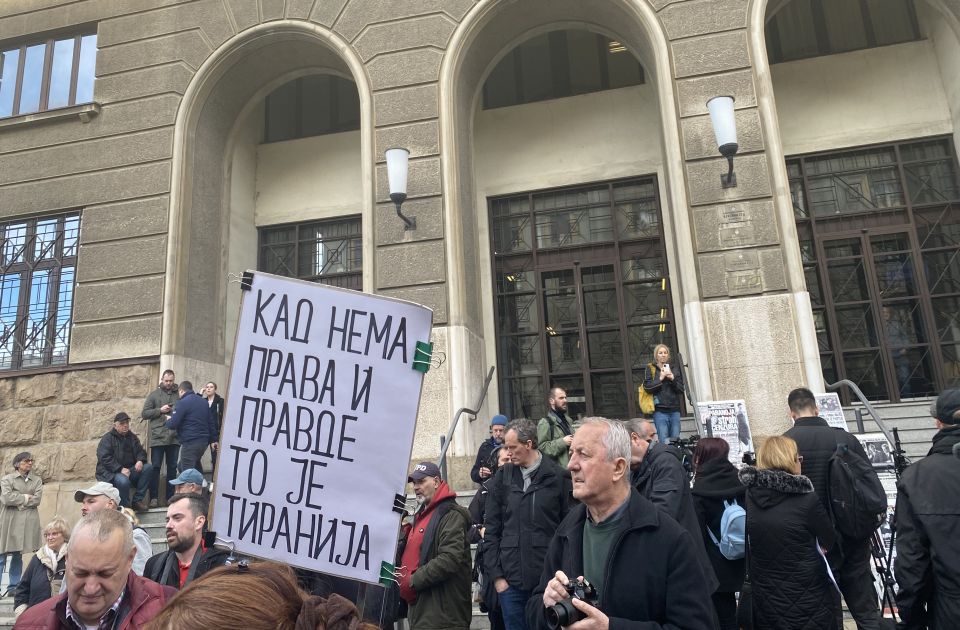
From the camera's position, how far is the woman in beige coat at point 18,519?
8.56 meters

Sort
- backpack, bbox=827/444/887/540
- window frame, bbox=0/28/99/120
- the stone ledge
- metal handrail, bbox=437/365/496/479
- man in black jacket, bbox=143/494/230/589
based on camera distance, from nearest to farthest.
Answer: man in black jacket, bbox=143/494/230/589
backpack, bbox=827/444/887/540
metal handrail, bbox=437/365/496/479
the stone ledge
window frame, bbox=0/28/99/120

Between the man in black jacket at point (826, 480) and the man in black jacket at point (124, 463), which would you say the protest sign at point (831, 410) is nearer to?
the man in black jacket at point (826, 480)

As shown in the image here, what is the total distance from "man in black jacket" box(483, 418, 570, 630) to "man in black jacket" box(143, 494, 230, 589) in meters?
1.94

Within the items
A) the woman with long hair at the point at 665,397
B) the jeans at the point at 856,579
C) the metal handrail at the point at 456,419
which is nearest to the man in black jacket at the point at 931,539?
the jeans at the point at 856,579

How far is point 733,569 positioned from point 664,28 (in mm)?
9363

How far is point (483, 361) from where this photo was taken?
11.8m

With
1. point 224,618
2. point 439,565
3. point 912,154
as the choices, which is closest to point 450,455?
point 439,565

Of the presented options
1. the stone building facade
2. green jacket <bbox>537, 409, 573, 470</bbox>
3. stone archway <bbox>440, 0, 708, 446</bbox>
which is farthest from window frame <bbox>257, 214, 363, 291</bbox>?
green jacket <bbox>537, 409, 573, 470</bbox>

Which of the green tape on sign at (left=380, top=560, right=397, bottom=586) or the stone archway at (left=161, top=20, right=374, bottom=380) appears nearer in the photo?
the green tape on sign at (left=380, top=560, right=397, bottom=586)

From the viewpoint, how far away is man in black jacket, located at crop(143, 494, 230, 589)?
13.0ft

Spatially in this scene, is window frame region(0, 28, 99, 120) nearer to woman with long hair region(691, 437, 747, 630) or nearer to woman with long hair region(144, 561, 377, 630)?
woman with long hair region(691, 437, 747, 630)

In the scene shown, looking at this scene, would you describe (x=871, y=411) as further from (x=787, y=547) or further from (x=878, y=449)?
(x=787, y=547)

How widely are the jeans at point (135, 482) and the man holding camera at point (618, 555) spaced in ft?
28.9

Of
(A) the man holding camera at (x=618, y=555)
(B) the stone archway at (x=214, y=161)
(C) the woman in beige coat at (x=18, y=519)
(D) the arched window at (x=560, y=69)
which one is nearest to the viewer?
(A) the man holding camera at (x=618, y=555)
